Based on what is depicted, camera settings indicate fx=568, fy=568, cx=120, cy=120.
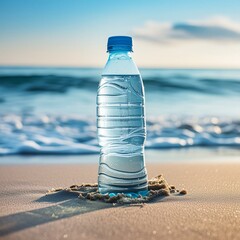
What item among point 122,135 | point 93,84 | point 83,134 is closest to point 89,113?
point 83,134

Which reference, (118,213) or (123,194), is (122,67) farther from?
(118,213)

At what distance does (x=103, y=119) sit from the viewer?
2.69m

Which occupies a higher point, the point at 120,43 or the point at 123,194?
the point at 120,43

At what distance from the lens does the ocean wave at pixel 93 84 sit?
43.7 feet

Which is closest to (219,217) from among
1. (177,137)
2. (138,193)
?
(138,193)

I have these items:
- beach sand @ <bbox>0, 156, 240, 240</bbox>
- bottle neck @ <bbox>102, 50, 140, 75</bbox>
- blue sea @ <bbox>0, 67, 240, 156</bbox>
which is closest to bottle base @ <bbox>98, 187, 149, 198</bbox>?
beach sand @ <bbox>0, 156, 240, 240</bbox>

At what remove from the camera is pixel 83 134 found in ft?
19.6

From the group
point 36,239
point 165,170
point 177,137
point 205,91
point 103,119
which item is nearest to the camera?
point 36,239

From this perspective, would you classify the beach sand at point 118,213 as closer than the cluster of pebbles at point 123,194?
Yes

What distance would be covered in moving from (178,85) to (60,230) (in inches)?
488

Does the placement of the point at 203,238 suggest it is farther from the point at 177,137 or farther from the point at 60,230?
the point at 177,137

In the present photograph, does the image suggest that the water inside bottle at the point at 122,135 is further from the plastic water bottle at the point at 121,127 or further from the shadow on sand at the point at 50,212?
the shadow on sand at the point at 50,212

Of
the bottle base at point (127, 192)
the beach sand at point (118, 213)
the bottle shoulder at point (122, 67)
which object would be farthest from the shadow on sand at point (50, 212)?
the bottle shoulder at point (122, 67)

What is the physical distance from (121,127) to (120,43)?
0.40 meters
